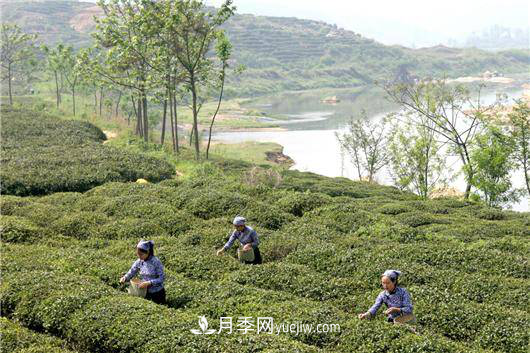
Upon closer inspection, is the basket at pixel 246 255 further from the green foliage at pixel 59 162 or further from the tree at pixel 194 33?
the tree at pixel 194 33

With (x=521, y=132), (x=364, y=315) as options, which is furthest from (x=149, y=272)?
(x=521, y=132)

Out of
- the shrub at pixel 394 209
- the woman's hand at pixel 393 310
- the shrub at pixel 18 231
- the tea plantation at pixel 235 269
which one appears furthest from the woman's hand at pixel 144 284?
the shrub at pixel 394 209

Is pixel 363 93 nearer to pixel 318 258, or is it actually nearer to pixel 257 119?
pixel 257 119

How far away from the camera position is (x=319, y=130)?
100 m

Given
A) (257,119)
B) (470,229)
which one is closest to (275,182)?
(470,229)

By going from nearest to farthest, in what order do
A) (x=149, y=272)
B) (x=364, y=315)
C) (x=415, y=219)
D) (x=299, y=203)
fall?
1. (x=364, y=315)
2. (x=149, y=272)
3. (x=299, y=203)
4. (x=415, y=219)

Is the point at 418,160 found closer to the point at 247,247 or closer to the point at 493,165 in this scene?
the point at 493,165

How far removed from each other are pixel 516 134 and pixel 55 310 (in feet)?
124

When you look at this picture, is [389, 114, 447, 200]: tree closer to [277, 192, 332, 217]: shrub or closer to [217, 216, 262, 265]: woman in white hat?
[277, 192, 332, 217]: shrub

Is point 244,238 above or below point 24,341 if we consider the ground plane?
above

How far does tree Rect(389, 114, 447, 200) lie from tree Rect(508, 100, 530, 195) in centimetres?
759

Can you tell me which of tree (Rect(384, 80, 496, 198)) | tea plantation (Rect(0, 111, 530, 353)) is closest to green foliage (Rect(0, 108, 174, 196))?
tea plantation (Rect(0, 111, 530, 353))

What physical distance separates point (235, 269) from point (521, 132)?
107 ft

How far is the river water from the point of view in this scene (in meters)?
67.8
